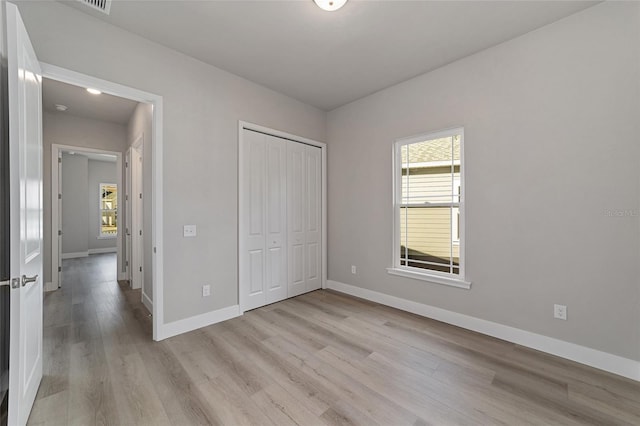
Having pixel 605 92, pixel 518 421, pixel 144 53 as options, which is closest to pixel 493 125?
pixel 605 92

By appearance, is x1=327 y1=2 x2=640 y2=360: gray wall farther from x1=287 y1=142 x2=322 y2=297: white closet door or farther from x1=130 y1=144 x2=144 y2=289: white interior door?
x1=130 y1=144 x2=144 y2=289: white interior door

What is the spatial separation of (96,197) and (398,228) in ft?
31.3

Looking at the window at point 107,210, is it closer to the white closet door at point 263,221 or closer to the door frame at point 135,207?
the door frame at point 135,207

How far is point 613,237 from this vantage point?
2.16 meters

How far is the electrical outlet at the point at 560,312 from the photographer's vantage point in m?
2.38

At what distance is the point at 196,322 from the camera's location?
2.98m

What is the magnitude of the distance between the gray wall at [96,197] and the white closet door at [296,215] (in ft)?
25.7

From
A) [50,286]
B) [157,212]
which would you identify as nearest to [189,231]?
[157,212]

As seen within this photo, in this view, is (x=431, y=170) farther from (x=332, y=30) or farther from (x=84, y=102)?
(x=84, y=102)

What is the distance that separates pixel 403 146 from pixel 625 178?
2066mm

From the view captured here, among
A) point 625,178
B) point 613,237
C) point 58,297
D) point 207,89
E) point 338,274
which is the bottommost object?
point 58,297

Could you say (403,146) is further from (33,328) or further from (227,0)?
(33,328)

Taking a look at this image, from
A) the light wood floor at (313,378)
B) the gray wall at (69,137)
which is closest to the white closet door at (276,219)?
the light wood floor at (313,378)

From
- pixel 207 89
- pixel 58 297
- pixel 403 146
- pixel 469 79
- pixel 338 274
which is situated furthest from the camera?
pixel 338 274
